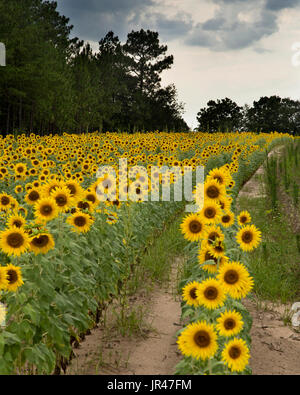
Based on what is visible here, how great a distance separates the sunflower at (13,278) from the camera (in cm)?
304

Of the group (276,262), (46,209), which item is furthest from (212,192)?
(276,262)

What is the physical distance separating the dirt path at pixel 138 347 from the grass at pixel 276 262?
1261 mm

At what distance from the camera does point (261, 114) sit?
6800 cm

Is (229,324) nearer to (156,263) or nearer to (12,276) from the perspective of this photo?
(12,276)

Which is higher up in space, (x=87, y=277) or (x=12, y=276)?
(x=12, y=276)

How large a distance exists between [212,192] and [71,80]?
28702 millimetres

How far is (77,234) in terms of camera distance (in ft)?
14.0
